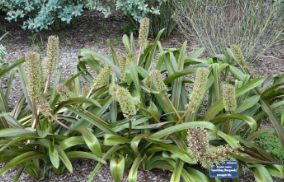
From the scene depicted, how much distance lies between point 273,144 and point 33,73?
2.29 metres

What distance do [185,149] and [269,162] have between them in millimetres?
674

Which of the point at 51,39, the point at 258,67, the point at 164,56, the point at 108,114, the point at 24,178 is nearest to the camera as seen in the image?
the point at 51,39

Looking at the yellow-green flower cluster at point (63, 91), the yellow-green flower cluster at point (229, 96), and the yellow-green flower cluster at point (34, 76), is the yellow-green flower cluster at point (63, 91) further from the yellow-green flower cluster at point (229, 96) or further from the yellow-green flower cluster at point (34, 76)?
the yellow-green flower cluster at point (229, 96)

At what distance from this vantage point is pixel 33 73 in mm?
1865

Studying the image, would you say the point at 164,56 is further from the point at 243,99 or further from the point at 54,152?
the point at 54,152

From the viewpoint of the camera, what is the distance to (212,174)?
202 cm

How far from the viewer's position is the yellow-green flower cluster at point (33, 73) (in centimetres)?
185

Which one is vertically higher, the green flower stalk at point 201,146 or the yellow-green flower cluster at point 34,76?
the yellow-green flower cluster at point 34,76

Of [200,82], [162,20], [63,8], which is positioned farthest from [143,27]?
[162,20]

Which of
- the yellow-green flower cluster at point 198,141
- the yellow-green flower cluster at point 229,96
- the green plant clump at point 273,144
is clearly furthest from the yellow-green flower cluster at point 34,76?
the green plant clump at point 273,144

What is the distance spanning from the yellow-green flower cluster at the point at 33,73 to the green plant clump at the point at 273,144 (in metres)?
2.17

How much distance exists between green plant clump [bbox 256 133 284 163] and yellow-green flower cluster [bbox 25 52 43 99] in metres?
2.17

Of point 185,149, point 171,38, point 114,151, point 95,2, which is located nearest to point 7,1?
point 95,2

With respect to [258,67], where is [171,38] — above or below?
above
